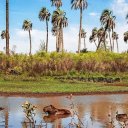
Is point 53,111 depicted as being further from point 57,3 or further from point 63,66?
point 57,3

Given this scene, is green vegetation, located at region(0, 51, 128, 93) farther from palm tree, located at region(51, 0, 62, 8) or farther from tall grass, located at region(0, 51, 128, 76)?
palm tree, located at region(51, 0, 62, 8)

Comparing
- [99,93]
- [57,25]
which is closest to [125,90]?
[99,93]

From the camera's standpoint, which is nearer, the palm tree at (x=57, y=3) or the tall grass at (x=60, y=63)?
the tall grass at (x=60, y=63)

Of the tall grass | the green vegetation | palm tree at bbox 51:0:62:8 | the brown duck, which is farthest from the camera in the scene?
palm tree at bbox 51:0:62:8

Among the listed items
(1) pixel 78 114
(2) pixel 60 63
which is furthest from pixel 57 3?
(1) pixel 78 114

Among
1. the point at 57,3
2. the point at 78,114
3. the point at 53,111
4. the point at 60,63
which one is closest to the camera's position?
the point at 53,111

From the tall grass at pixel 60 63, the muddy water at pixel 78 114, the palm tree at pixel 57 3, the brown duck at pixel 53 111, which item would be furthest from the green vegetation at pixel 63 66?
the palm tree at pixel 57 3

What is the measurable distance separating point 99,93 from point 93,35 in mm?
98704

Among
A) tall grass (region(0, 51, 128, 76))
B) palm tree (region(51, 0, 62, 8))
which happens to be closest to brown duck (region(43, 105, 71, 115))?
tall grass (region(0, 51, 128, 76))

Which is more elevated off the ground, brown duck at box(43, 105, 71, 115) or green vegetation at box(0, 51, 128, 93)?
green vegetation at box(0, 51, 128, 93)

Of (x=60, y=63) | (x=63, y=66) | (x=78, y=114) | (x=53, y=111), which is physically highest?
(x=60, y=63)

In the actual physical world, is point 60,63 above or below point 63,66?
above

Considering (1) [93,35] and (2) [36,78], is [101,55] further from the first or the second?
(1) [93,35]

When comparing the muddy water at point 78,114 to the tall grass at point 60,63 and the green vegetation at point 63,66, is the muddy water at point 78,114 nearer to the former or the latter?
the green vegetation at point 63,66
